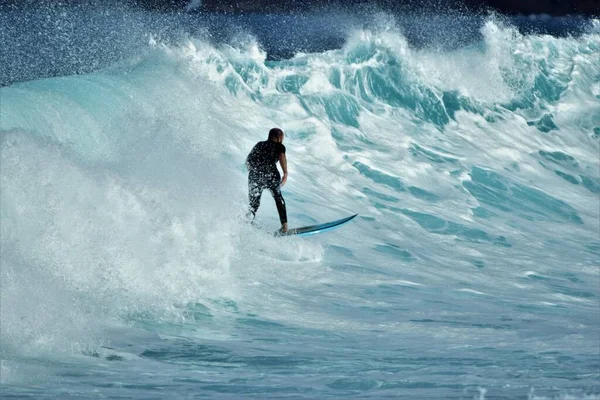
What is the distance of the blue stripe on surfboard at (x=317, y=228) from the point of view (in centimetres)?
1010

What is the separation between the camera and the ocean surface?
19.1 ft

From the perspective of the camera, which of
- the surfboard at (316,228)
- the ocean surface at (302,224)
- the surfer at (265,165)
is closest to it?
the ocean surface at (302,224)

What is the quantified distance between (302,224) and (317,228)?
976 millimetres

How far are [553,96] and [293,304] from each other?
15.2m

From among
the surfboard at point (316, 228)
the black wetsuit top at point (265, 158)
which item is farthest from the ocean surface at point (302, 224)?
the black wetsuit top at point (265, 158)

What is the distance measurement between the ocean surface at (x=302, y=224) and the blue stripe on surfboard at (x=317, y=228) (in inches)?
3.9

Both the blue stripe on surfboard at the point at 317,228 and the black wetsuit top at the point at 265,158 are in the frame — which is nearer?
the black wetsuit top at the point at 265,158

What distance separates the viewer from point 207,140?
491 inches

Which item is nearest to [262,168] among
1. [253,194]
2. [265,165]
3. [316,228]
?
[265,165]

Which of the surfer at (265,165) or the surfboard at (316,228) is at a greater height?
the surfer at (265,165)

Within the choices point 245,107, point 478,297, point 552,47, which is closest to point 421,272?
point 478,297

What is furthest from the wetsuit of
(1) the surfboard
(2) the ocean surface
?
(1) the surfboard

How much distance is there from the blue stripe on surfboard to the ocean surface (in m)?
0.10

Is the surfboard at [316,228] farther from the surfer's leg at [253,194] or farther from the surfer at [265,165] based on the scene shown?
the surfer at [265,165]
